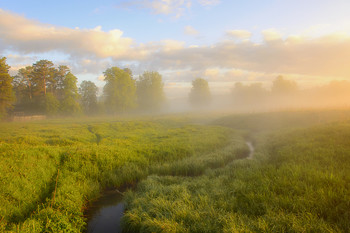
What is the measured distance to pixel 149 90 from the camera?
7594 cm

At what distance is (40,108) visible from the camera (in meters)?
48.2

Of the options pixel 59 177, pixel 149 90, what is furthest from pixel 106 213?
pixel 149 90

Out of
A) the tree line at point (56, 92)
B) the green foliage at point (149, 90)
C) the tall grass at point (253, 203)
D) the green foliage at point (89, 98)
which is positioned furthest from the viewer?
the green foliage at point (149, 90)

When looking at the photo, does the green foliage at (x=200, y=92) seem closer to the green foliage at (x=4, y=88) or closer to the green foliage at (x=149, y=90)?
the green foliage at (x=149, y=90)

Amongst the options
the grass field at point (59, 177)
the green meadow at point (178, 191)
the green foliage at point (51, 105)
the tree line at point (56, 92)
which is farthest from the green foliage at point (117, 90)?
the green meadow at point (178, 191)

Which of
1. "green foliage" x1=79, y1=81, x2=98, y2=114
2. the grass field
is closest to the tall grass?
the grass field

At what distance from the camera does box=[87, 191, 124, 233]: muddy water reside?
744cm

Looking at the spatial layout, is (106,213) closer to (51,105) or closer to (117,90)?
(51,105)

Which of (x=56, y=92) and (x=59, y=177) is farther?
(x=56, y=92)

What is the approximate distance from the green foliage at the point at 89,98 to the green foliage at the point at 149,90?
19.4 metres

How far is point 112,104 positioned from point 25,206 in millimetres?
56489

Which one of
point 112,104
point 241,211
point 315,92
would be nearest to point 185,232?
point 241,211

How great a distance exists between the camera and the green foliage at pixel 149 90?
76500mm

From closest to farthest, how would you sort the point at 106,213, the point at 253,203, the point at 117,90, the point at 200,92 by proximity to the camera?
the point at 253,203, the point at 106,213, the point at 117,90, the point at 200,92
